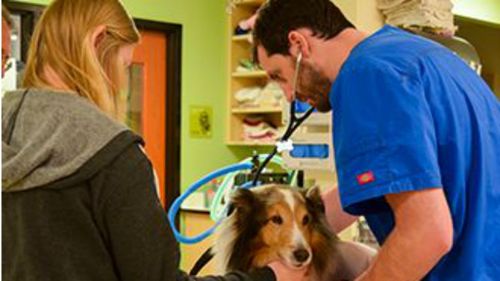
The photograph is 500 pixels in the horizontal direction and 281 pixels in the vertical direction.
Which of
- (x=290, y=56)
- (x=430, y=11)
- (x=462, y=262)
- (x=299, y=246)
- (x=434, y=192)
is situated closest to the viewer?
(x=434, y=192)

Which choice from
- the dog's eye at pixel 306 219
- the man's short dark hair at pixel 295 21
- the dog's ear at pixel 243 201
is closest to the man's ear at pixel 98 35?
the man's short dark hair at pixel 295 21

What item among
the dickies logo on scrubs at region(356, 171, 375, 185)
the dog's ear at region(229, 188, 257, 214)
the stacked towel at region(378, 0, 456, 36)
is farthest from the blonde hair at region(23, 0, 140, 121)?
the stacked towel at region(378, 0, 456, 36)

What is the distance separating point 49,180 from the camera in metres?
1.13

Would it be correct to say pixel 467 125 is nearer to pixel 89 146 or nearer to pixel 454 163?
pixel 454 163

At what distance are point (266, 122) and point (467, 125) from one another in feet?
12.2

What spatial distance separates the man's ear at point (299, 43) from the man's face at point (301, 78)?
0.9 inches

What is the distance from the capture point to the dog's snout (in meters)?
1.82

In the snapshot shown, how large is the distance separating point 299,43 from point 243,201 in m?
0.62

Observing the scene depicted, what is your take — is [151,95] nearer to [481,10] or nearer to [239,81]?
[239,81]

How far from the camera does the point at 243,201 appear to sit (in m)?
1.98

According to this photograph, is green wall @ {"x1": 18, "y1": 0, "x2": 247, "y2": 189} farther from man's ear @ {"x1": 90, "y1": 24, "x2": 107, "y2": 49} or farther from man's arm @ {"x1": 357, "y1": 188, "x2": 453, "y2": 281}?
man's arm @ {"x1": 357, "y1": 188, "x2": 453, "y2": 281}

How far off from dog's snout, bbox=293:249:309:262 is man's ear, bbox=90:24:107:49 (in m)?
0.86

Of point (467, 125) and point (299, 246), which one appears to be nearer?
point (467, 125)

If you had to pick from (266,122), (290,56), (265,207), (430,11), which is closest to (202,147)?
(266,122)
